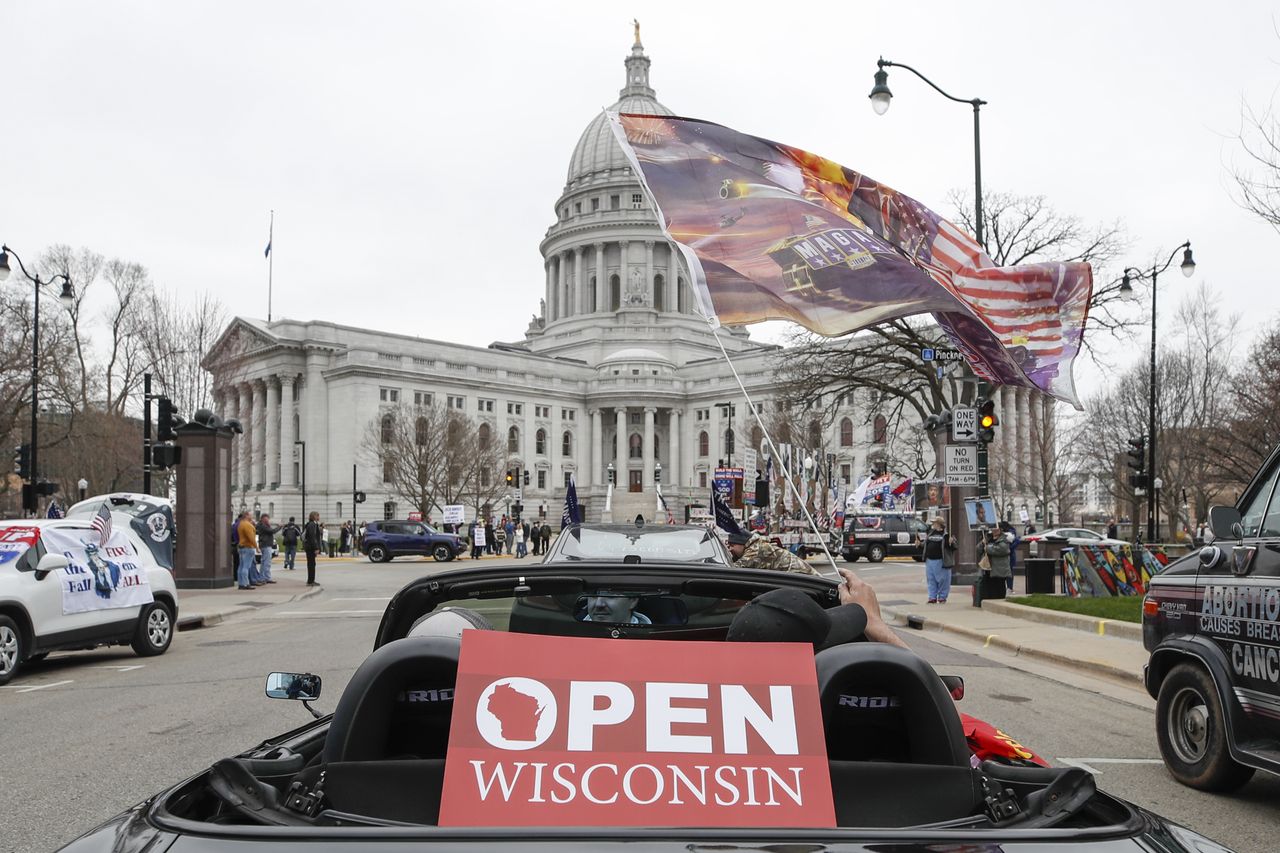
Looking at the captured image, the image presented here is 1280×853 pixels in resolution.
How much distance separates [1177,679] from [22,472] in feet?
108

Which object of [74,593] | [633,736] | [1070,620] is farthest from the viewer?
[1070,620]

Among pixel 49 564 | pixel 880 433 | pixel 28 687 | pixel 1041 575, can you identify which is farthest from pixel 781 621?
pixel 880 433

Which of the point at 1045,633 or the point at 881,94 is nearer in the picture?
the point at 1045,633

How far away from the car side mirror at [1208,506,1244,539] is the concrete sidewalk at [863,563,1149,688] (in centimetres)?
557

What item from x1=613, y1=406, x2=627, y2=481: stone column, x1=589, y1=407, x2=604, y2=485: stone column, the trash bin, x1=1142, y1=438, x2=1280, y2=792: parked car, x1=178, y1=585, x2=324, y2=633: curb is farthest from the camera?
x1=589, y1=407, x2=604, y2=485: stone column

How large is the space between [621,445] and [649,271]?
75.2ft

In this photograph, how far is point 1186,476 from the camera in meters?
53.4

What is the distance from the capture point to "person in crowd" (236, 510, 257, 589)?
1120 inches

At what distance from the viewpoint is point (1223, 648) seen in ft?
21.3

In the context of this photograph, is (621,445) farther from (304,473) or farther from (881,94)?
(881,94)

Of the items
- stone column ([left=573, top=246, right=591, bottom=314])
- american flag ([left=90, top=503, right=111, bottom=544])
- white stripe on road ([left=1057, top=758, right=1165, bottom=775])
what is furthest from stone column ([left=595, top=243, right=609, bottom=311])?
white stripe on road ([left=1057, top=758, right=1165, bottom=775])

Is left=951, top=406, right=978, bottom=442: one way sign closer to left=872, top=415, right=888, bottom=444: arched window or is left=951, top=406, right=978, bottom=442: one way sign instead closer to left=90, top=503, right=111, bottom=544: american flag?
left=90, top=503, right=111, bottom=544: american flag

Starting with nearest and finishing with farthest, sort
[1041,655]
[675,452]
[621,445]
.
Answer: [1041,655] < [621,445] < [675,452]

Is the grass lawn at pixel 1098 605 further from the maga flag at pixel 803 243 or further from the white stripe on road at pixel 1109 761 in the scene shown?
the white stripe on road at pixel 1109 761
